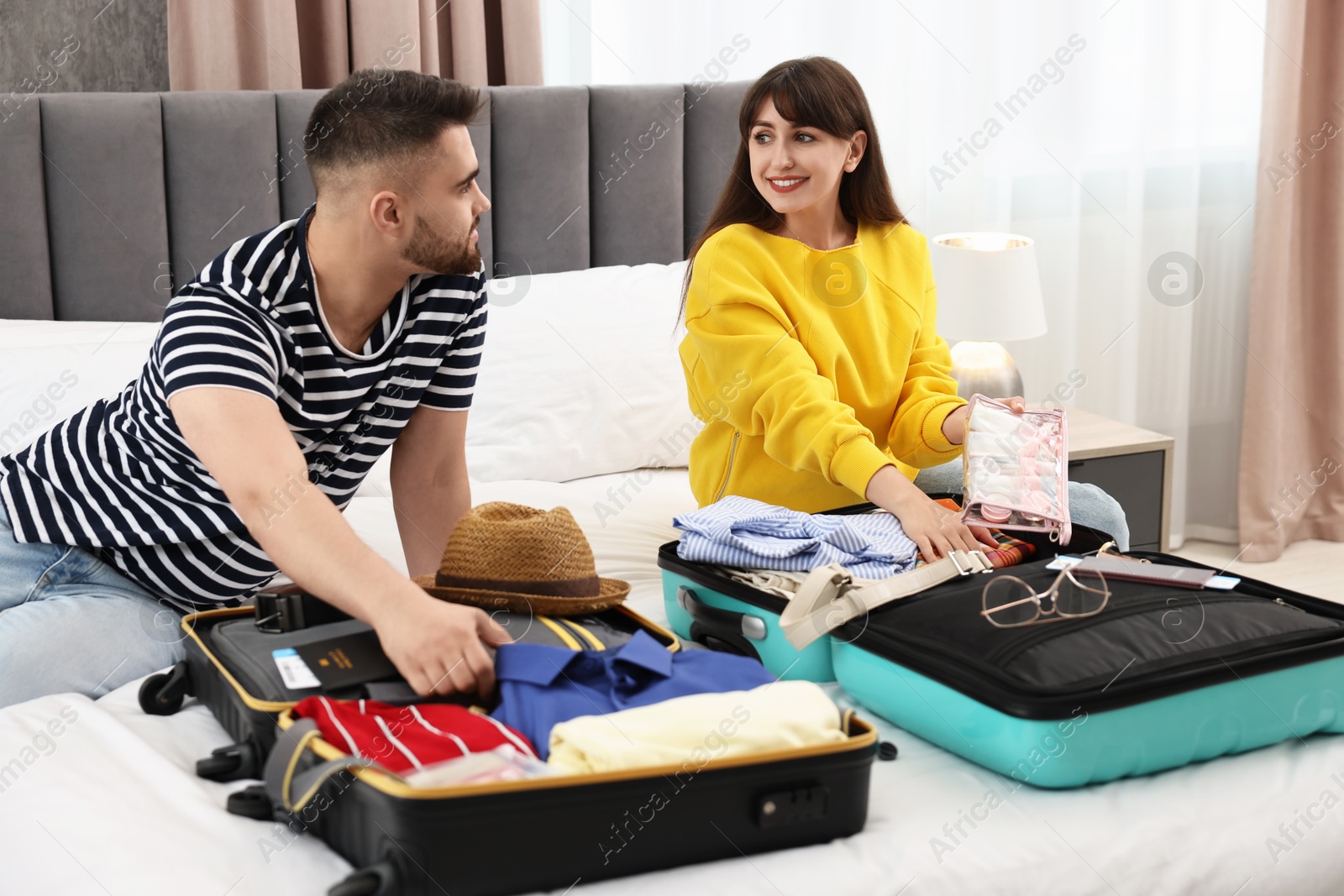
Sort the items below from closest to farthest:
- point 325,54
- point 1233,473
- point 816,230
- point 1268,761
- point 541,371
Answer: point 1268,761
point 816,230
point 541,371
point 325,54
point 1233,473

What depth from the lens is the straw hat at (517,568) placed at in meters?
1.17

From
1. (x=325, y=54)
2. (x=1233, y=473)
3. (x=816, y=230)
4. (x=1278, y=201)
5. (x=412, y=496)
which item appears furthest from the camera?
(x=1233, y=473)

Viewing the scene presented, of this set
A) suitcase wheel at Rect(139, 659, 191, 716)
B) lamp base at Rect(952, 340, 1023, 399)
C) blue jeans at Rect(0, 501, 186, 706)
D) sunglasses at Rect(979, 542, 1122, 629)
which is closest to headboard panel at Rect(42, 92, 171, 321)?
blue jeans at Rect(0, 501, 186, 706)

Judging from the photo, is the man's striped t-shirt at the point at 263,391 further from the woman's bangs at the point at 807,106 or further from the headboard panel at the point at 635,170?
the headboard panel at the point at 635,170

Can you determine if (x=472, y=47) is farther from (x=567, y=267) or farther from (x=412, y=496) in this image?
(x=412, y=496)

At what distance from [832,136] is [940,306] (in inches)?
32.9

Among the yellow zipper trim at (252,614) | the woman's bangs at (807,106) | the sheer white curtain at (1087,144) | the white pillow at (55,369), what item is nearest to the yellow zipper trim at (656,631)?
the yellow zipper trim at (252,614)

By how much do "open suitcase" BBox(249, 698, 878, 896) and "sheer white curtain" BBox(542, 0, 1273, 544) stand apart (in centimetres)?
209

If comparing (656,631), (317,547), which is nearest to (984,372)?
(656,631)

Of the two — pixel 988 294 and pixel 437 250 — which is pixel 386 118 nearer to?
pixel 437 250

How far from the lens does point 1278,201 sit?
2.94 metres

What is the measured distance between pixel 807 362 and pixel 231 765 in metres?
0.91

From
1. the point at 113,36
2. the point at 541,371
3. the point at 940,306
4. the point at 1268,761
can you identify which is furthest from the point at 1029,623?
the point at 113,36

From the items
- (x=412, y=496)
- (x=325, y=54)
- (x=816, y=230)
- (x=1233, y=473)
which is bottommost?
(x=1233, y=473)
